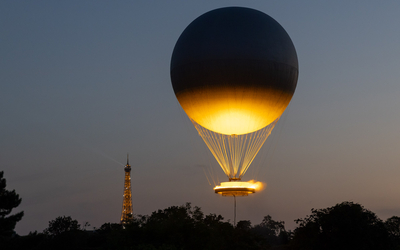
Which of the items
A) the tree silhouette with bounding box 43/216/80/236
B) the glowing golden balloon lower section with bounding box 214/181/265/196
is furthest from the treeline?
the tree silhouette with bounding box 43/216/80/236

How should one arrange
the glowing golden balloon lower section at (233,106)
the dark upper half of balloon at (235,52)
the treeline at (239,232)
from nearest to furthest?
the dark upper half of balloon at (235,52) < the glowing golden balloon lower section at (233,106) < the treeline at (239,232)

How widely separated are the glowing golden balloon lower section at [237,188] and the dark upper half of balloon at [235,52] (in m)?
5.99

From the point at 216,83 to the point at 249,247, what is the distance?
15.3 m

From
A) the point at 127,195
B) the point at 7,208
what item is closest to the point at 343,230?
the point at 7,208

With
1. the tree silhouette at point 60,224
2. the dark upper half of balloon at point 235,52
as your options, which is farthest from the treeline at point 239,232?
the tree silhouette at point 60,224

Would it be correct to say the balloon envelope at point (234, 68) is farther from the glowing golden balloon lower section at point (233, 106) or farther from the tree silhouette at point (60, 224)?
the tree silhouette at point (60, 224)

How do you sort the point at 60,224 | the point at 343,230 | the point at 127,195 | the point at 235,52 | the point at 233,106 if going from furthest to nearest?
the point at 127,195 < the point at 60,224 < the point at 343,230 < the point at 233,106 < the point at 235,52

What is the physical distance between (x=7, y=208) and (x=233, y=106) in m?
22.1

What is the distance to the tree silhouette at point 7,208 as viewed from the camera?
38.9m

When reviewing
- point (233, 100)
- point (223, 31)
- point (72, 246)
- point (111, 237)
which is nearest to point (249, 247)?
point (111, 237)

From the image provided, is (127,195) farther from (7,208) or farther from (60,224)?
(7,208)

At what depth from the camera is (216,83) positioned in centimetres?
2794

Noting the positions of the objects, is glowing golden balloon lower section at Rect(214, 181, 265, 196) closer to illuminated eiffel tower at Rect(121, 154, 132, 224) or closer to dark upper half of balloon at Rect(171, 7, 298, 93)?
dark upper half of balloon at Rect(171, 7, 298, 93)

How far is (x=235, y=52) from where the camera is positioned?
27438 millimetres
